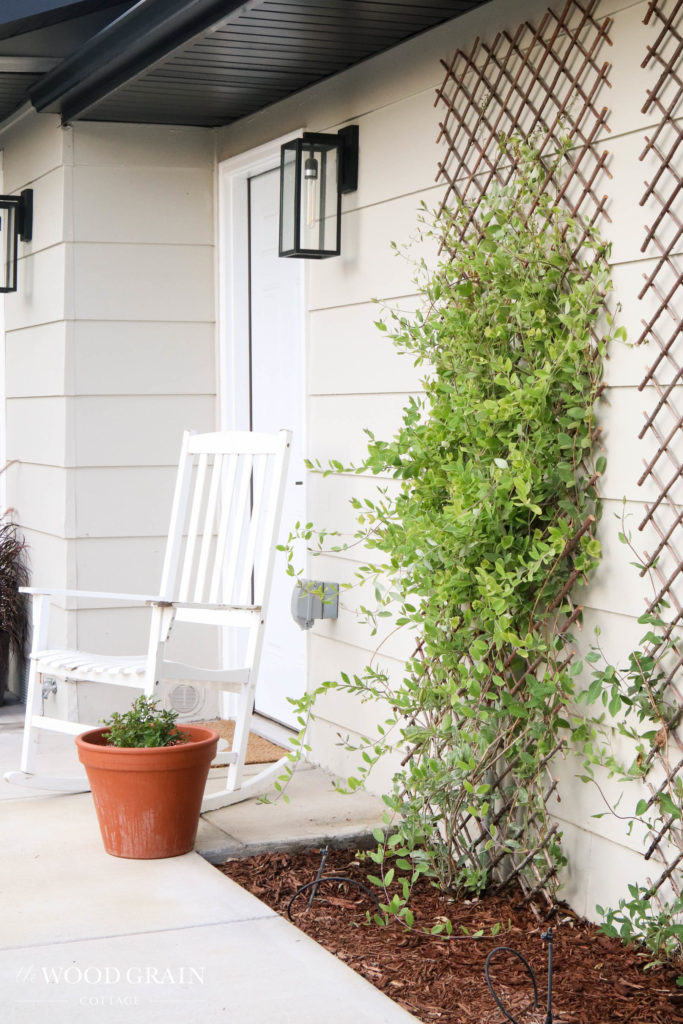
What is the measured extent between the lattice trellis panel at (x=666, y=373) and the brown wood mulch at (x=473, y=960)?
0.22 metres

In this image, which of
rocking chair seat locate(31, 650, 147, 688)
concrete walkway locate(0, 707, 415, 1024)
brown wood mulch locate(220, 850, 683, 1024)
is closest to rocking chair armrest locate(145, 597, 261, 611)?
rocking chair seat locate(31, 650, 147, 688)

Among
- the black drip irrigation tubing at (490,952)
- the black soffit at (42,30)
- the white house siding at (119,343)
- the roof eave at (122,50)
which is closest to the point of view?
the black drip irrigation tubing at (490,952)

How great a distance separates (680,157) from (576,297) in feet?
1.24

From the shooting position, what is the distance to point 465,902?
3.00m

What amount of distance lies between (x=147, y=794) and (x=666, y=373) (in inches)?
65.2

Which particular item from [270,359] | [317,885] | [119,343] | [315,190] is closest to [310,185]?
[315,190]

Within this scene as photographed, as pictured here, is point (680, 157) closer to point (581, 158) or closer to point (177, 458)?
point (581, 158)

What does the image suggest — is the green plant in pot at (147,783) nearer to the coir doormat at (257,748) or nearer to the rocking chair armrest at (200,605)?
the rocking chair armrest at (200,605)

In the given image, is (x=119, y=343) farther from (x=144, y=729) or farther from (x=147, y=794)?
(x=147, y=794)

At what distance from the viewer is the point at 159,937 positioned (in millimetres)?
2689

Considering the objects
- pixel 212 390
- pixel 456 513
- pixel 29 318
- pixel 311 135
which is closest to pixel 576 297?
pixel 456 513

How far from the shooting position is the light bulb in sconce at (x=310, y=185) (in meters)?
3.81

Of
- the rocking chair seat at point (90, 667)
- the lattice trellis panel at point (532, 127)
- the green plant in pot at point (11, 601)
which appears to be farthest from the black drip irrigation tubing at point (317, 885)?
the green plant in pot at point (11, 601)

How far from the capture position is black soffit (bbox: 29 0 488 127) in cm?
334
